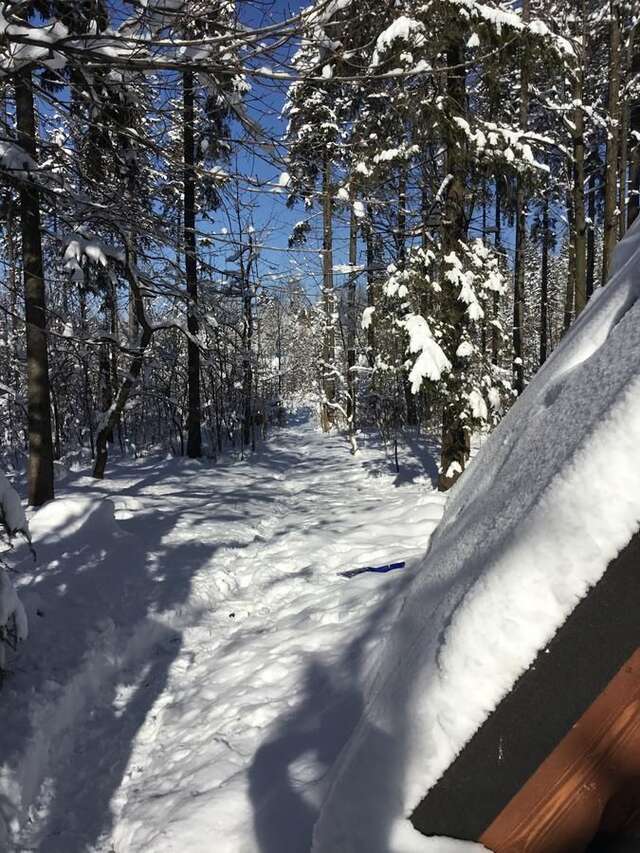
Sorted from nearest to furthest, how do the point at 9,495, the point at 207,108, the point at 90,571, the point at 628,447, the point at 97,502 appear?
the point at 628,447 → the point at 9,495 → the point at 207,108 → the point at 90,571 → the point at 97,502

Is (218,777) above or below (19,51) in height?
below

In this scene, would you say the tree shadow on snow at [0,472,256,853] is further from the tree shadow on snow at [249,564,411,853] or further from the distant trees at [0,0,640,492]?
the distant trees at [0,0,640,492]

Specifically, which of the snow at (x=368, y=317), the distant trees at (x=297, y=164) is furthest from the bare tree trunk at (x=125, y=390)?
the snow at (x=368, y=317)

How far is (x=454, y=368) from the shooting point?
696 centimetres

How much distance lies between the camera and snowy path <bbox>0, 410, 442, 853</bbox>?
2371mm

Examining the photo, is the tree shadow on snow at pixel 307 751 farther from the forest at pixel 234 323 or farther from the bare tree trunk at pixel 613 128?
the bare tree trunk at pixel 613 128

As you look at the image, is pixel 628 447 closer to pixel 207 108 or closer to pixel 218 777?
pixel 218 777

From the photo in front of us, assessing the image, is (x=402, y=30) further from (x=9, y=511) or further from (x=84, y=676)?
(x=84, y=676)

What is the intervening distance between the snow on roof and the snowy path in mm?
1004

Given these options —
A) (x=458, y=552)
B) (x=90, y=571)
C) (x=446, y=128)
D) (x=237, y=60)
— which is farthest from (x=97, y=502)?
(x=446, y=128)

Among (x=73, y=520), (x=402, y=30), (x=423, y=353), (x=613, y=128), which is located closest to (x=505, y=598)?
(x=73, y=520)

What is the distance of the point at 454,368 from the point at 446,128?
3048mm

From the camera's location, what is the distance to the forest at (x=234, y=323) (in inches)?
95.8

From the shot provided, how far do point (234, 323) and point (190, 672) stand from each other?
5267 mm
